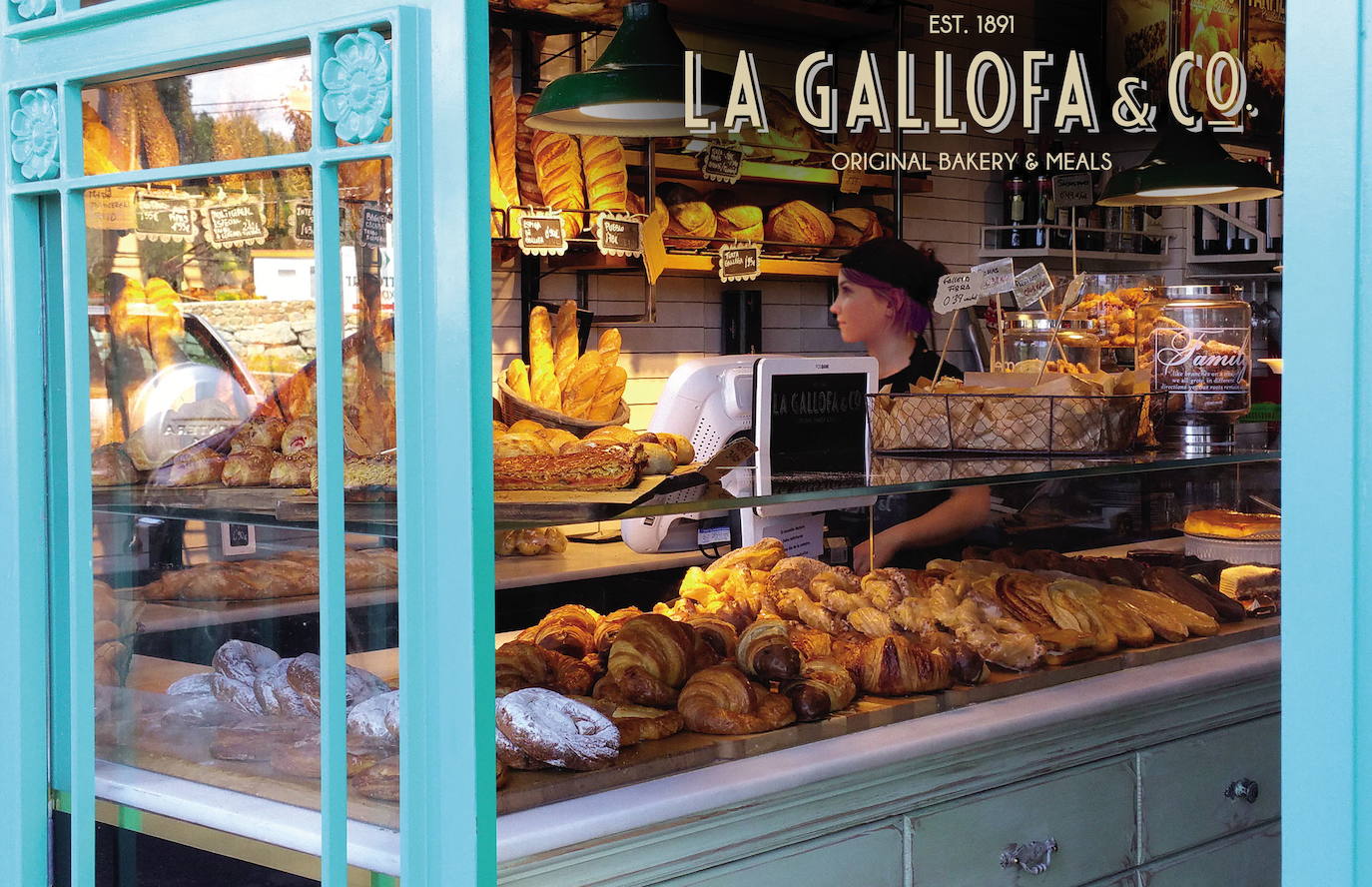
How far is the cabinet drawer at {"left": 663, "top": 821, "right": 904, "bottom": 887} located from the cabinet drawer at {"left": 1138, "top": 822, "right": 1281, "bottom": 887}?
25.3 inches

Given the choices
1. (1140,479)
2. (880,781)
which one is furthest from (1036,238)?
(880,781)

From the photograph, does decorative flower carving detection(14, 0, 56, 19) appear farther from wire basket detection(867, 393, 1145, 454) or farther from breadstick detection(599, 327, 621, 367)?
breadstick detection(599, 327, 621, 367)

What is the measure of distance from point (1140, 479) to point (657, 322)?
8.51 feet

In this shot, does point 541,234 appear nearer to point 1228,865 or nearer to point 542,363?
point 542,363

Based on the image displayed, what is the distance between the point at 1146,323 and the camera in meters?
2.73

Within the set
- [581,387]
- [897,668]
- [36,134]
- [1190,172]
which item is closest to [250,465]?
[36,134]

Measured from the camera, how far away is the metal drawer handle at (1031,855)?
2031 millimetres

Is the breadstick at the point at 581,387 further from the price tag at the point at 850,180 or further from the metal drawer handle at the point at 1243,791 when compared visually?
the metal drawer handle at the point at 1243,791

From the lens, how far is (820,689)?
1.91 m

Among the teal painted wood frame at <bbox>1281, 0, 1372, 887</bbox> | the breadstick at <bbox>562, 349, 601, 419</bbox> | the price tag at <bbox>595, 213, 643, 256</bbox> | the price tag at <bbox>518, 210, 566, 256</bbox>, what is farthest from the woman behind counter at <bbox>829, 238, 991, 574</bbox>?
the teal painted wood frame at <bbox>1281, 0, 1372, 887</bbox>

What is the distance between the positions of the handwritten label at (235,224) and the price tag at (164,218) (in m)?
0.03

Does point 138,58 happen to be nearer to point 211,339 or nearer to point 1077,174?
point 211,339

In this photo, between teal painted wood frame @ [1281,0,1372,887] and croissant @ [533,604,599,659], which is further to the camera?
croissant @ [533,604,599,659]

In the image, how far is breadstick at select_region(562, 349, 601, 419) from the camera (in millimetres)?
4506
